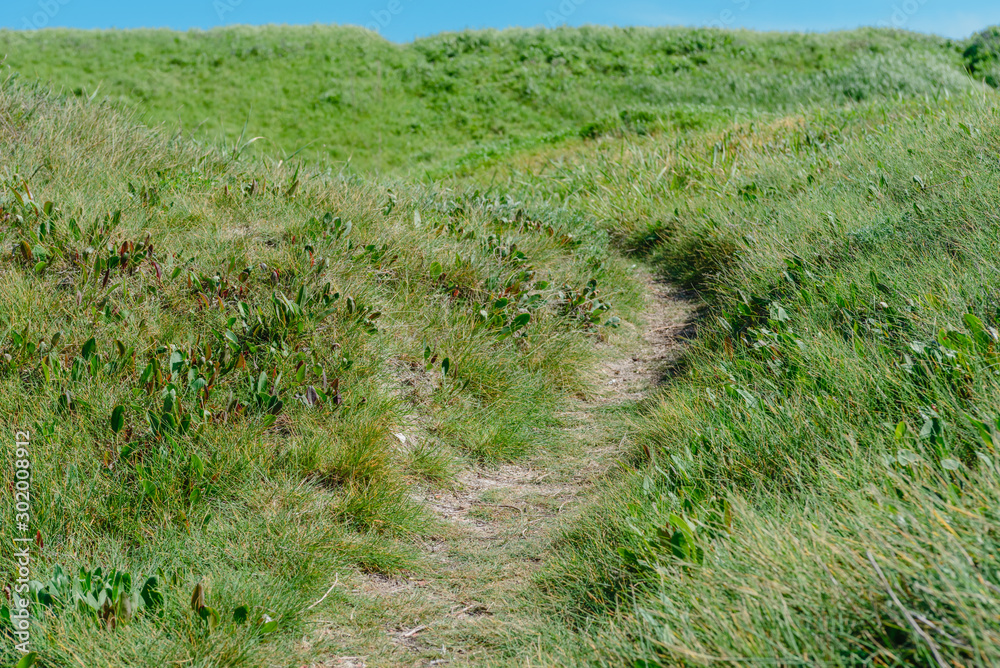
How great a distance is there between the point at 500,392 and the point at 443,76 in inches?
764

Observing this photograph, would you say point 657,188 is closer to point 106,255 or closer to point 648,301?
point 648,301

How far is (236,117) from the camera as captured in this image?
19.0 m

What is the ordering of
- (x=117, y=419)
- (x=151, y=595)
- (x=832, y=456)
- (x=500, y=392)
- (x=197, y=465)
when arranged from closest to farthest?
(x=151, y=595) < (x=832, y=456) < (x=197, y=465) < (x=117, y=419) < (x=500, y=392)

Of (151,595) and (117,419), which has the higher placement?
(117,419)

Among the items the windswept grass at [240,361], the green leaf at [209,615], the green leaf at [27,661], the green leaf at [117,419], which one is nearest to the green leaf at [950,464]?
the windswept grass at [240,361]

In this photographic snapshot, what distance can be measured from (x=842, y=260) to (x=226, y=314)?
4.14 meters

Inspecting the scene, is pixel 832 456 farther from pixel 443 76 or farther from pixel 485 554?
pixel 443 76

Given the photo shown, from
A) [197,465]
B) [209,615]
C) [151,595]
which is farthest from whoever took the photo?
[197,465]

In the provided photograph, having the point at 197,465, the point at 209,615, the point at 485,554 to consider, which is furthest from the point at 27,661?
the point at 485,554

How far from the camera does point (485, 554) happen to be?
126 inches

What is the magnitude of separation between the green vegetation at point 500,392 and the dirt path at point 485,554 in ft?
0.17

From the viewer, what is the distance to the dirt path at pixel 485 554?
8.52 feet

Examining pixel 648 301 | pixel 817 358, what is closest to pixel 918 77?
pixel 648 301

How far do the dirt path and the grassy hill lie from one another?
11286 mm
